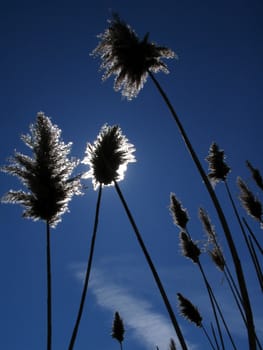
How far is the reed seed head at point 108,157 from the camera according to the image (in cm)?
803

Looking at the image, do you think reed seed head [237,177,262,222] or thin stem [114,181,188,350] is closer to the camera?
thin stem [114,181,188,350]

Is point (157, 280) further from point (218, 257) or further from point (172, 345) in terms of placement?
point (172, 345)

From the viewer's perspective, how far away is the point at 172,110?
6523 millimetres

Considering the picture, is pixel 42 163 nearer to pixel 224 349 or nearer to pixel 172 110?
pixel 172 110

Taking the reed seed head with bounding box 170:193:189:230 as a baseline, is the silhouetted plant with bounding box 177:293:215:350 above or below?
below

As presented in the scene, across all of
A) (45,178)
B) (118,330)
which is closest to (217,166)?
(45,178)

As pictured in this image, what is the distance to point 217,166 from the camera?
11711 millimetres

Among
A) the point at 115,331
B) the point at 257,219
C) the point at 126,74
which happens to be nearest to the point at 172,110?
the point at 126,74

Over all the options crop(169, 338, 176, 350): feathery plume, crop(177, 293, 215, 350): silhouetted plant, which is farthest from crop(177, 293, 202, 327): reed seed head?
crop(169, 338, 176, 350): feathery plume

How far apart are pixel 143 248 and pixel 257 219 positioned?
612 centimetres

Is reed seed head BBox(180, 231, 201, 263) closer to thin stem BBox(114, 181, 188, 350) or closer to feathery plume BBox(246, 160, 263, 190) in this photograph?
feathery plume BBox(246, 160, 263, 190)

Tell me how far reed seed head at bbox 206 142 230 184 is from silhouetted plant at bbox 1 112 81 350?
5.55m

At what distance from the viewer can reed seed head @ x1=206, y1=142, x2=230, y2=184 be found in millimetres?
11625

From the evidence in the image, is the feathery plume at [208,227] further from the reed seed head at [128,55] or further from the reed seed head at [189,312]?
the reed seed head at [128,55]
